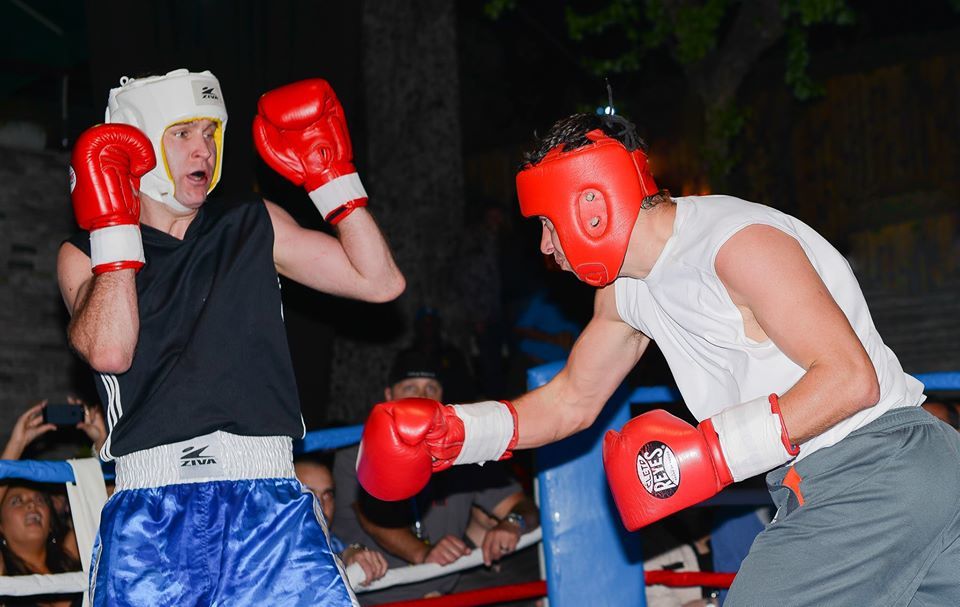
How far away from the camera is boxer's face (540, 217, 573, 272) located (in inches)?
91.4

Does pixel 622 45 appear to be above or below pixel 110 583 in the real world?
above

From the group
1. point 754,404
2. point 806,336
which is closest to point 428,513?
point 754,404

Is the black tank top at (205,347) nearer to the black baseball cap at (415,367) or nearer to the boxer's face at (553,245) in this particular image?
the boxer's face at (553,245)

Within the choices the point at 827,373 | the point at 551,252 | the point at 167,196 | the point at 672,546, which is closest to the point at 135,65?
the point at 167,196

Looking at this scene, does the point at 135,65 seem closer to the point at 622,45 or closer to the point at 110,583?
the point at 110,583

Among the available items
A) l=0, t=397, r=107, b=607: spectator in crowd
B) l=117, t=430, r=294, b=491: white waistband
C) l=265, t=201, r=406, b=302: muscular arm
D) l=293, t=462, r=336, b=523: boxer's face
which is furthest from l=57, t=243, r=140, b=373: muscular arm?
l=293, t=462, r=336, b=523: boxer's face

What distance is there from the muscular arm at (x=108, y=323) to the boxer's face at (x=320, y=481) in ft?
5.64

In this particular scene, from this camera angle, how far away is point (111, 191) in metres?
2.37

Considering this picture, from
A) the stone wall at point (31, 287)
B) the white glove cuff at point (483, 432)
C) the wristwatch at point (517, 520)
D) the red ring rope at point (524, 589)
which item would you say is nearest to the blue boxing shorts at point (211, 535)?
the white glove cuff at point (483, 432)

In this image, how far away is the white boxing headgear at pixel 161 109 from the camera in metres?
2.54

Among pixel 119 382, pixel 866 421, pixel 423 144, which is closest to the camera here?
pixel 866 421

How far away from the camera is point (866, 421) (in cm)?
203

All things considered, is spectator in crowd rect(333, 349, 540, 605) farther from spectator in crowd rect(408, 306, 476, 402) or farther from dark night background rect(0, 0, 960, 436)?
dark night background rect(0, 0, 960, 436)

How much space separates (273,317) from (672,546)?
88.1 inches
